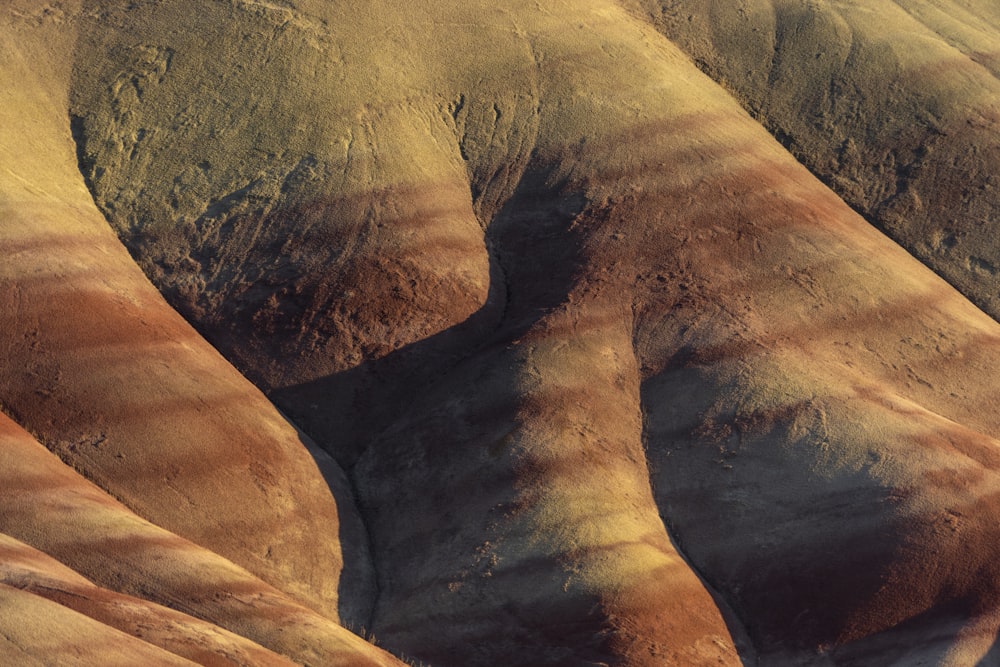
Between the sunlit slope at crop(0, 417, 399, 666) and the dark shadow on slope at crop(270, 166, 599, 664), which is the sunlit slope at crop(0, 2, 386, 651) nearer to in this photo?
the sunlit slope at crop(0, 417, 399, 666)

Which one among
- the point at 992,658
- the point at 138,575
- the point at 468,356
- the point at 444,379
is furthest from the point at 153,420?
the point at 992,658

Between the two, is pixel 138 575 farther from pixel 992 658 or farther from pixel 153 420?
pixel 992 658

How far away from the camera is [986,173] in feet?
96.6

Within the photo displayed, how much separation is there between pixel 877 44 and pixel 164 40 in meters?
16.7

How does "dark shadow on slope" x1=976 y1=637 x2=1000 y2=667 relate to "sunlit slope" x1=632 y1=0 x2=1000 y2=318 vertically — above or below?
below

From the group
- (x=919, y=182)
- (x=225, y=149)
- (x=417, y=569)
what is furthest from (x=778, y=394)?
(x=225, y=149)

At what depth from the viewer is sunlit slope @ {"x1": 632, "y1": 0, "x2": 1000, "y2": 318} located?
29.0 m

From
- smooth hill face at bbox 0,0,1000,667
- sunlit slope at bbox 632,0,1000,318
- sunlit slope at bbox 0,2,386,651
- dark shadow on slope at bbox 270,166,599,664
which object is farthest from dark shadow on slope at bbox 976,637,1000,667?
sunlit slope at bbox 0,2,386,651

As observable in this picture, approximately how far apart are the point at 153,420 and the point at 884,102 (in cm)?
1827

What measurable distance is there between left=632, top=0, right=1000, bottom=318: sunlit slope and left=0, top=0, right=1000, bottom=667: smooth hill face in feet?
0.88

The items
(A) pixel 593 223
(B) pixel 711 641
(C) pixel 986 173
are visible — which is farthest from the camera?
(C) pixel 986 173

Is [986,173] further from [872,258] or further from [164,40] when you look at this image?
[164,40]

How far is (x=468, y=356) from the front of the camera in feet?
82.3

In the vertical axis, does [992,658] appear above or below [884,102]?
below
